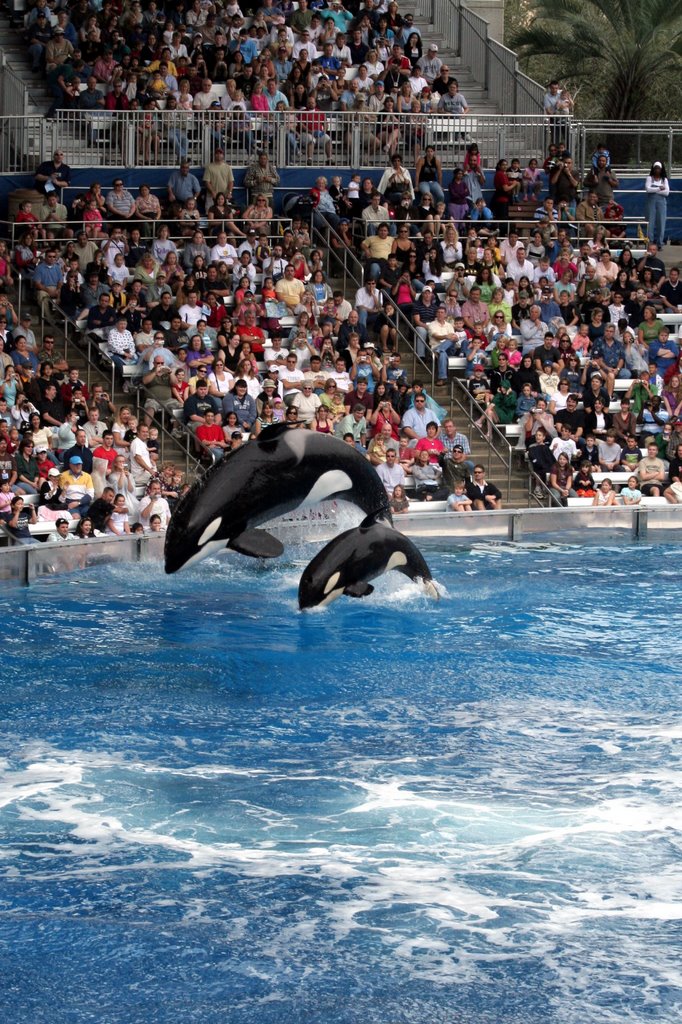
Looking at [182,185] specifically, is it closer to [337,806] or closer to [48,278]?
[48,278]

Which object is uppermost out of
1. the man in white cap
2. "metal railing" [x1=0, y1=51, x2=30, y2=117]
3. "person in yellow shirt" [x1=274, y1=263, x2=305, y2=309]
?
the man in white cap

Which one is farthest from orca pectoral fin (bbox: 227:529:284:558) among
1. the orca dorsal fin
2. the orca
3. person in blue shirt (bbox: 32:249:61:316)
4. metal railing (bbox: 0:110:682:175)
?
metal railing (bbox: 0:110:682:175)

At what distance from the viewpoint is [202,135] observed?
24844mm

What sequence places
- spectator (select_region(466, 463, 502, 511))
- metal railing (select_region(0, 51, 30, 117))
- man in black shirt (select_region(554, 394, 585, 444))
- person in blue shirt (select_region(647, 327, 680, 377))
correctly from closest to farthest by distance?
spectator (select_region(466, 463, 502, 511)) < man in black shirt (select_region(554, 394, 585, 444)) < person in blue shirt (select_region(647, 327, 680, 377)) < metal railing (select_region(0, 51, 30, 117))

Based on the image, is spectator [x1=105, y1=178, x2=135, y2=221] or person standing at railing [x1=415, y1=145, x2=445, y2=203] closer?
spectator [x1=105, y1=178, x2=135, y2=221]

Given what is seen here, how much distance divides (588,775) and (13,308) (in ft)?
38.8

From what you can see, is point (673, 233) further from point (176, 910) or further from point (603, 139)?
point (176, 910)

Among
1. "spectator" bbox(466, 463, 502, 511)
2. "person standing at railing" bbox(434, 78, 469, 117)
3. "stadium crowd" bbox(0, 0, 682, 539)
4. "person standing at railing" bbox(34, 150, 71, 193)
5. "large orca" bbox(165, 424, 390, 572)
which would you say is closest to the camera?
"large orca" bbox(165, 424, 390, 572)

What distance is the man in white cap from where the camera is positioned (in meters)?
28.0

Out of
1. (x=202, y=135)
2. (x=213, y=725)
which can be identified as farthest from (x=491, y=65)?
(x=213, y=725)

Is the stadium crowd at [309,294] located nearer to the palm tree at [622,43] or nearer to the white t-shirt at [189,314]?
the white t-shirt at [189,314]

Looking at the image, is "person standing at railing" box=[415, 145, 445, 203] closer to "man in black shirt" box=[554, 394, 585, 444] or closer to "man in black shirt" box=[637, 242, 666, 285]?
"man in black shirt" box=[637, 242, 666, 285]

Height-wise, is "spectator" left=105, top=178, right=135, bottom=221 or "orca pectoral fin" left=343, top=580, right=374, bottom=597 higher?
"spectator" left=105, top=178, right=135, bottom=221

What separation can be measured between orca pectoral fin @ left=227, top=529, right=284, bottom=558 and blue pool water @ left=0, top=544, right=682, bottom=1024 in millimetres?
751
